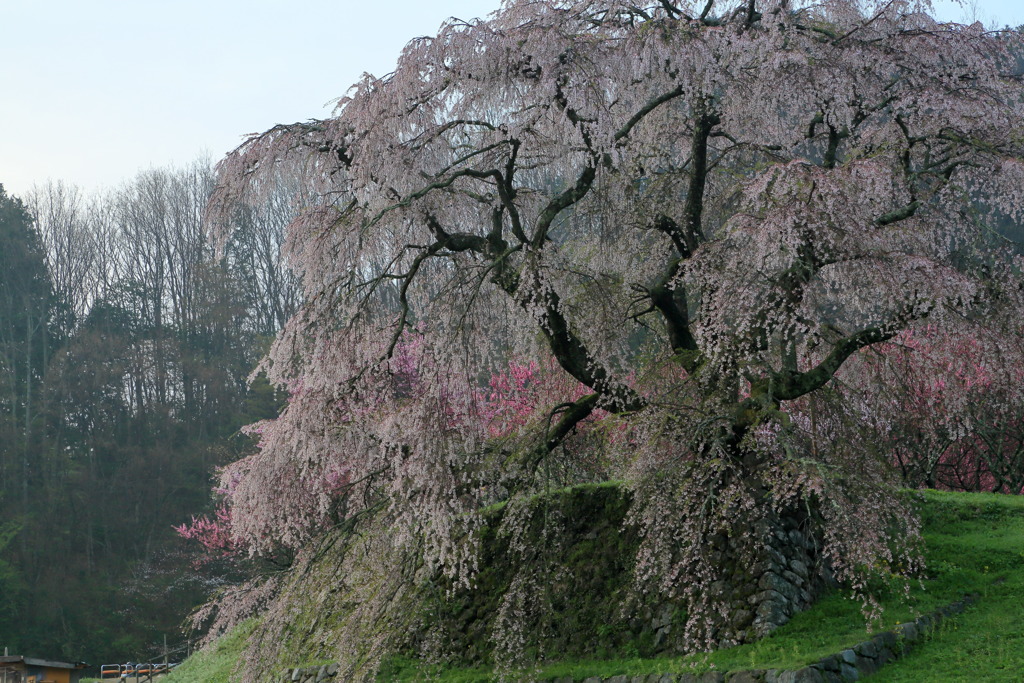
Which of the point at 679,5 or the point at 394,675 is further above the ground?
the point at 679,5

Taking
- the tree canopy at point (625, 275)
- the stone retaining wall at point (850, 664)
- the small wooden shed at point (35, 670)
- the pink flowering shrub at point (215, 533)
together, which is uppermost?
the tree canopy at point (625, 275)

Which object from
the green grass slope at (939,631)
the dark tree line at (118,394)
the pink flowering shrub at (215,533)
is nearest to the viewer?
the green grass slope at (939,631)

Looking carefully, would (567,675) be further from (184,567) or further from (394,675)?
(184,567)

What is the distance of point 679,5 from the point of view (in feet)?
27.9

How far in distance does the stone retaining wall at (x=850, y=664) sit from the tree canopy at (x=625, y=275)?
0.51 m

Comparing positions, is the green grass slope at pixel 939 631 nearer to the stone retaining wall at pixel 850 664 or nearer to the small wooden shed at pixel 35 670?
the stone retaining wall at pixel 850 664

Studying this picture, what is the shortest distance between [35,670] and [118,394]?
1256cm

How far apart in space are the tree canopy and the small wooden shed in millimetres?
8471

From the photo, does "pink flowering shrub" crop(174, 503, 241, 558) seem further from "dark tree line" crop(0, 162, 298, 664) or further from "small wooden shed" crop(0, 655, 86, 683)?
"small wooden shed" crop(0, 655, 86, 683)

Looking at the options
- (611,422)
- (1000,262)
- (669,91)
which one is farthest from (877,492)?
(669,91)

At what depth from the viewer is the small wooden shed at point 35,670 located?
538 inches

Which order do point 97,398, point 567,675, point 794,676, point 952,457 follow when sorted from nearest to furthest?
point 794,676 → point 567,675 → point 952,457 → point 97,398

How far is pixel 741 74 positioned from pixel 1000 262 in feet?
8.02

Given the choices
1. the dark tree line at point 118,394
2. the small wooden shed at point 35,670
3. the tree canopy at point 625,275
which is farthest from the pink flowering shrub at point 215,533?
the tree canopy at point 625,275
